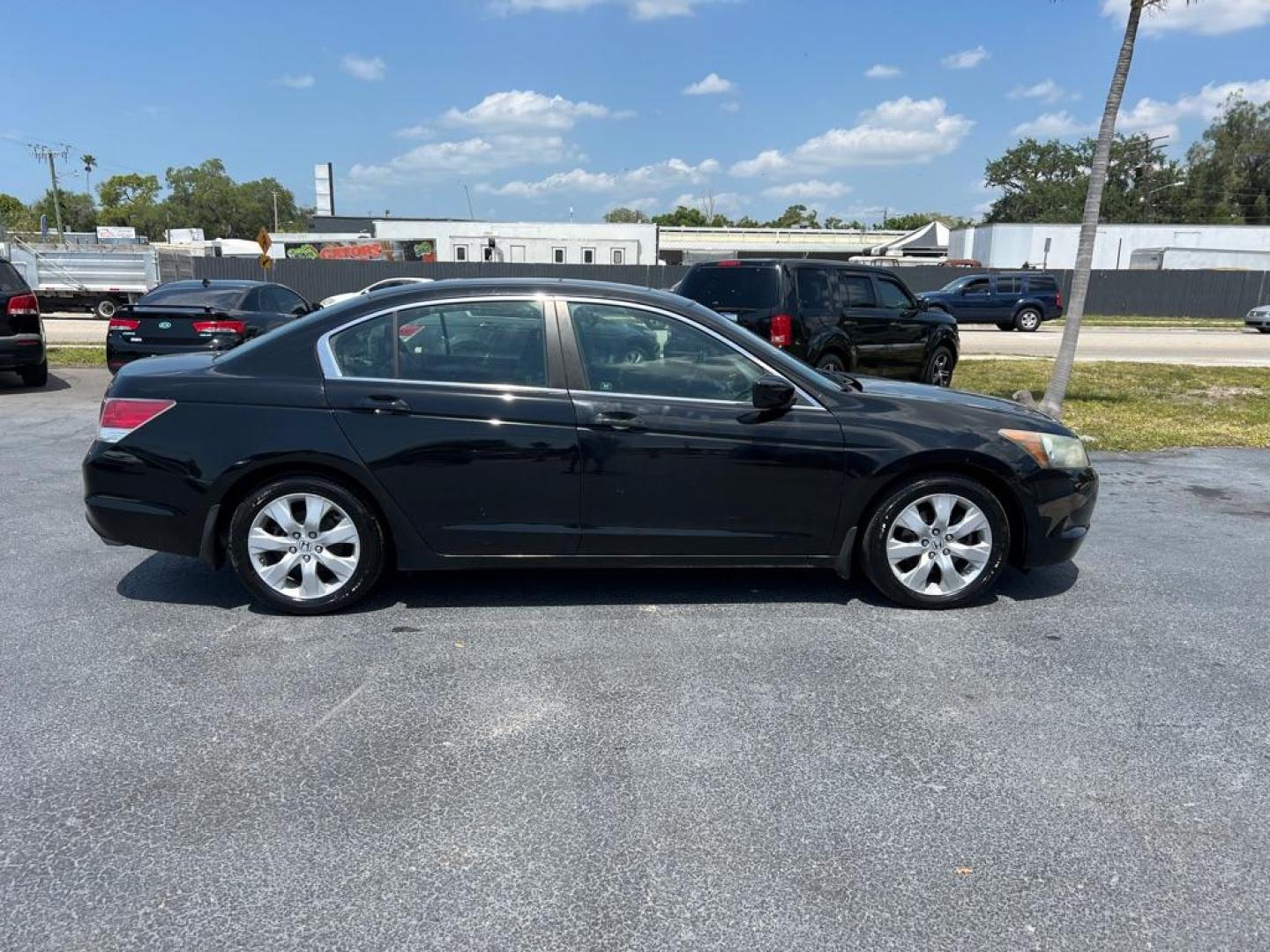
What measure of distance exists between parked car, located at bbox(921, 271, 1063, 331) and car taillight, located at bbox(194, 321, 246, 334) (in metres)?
22.0

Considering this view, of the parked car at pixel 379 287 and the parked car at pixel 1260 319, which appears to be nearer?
the parked car at pixel 379 287

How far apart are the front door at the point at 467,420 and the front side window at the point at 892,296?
24.7ft

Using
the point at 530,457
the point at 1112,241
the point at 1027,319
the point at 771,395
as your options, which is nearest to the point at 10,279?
the point at 530,457

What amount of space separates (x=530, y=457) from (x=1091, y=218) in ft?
28.4

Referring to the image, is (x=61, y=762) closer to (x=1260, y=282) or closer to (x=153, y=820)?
(x=153, y=820)

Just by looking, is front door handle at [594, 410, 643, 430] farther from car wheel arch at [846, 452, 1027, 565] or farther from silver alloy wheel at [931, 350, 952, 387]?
silver alloy wheel at [931, 350, 952, 387]

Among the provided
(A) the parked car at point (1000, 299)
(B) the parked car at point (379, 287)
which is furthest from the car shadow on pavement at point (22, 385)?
(A) the parked car at point (1000, 299)

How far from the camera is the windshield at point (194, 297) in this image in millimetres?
10969

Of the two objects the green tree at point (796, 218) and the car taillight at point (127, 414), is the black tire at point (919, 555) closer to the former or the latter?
the car taillight at point (127, 414)

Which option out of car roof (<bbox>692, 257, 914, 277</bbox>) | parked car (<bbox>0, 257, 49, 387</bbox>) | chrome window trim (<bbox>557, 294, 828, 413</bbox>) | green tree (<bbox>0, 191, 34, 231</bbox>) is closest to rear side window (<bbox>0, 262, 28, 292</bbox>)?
parked car (<bbox>0, 257, 49, 387</bbox>)

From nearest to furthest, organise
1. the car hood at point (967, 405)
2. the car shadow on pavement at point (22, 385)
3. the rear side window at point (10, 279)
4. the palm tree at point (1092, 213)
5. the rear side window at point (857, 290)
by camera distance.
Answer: the car hood at point (967, 405) → the palm tree at point (1092, 213) → the rear side window at point (857, 290) → the rear side window at point (10, 279) → the car shadow on pavement at point (22, 385)

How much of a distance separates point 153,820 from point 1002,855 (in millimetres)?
2606

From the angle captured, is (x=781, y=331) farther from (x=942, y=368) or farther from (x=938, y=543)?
(x=938, y=543)

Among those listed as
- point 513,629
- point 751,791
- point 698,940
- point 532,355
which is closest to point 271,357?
point 532,355
